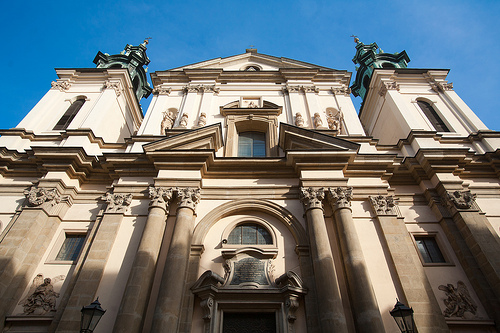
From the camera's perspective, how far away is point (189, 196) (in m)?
11.0

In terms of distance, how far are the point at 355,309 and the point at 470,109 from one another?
1367 cm

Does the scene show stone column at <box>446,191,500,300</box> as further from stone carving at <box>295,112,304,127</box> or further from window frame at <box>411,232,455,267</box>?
stone carving at <box>295,112,304,127</box>

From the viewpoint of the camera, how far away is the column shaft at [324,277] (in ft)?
26.8

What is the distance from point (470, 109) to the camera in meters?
16.7

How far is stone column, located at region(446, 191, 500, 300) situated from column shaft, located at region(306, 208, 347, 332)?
480 cm

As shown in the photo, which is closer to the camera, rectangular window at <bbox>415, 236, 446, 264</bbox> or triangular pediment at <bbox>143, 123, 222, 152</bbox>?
rectangular window at <bbox>415, 236, 446, 264</bbox>

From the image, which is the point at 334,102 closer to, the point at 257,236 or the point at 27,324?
the point at 257,236

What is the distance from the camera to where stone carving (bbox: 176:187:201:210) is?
35.8 feet

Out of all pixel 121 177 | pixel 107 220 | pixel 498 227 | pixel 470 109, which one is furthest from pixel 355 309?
pixel 470 109

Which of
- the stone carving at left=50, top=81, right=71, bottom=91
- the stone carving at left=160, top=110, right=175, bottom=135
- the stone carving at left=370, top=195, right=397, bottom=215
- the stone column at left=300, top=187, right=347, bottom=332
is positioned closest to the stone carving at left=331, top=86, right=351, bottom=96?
the stone carving at left=370, top=195, right=397, bottom=215

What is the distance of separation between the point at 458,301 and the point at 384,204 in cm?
348

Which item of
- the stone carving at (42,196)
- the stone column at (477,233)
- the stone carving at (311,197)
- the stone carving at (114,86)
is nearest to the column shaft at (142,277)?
the stone carving at (42,196)

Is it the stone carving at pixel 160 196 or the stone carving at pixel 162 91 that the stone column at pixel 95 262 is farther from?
the stone carving at pixel 162 91

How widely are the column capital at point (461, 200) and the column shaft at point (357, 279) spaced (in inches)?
156
